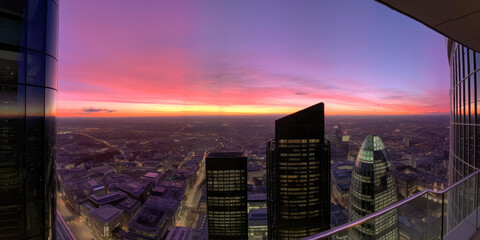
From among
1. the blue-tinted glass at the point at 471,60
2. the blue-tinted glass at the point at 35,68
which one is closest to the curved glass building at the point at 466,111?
the blue-tinted glass at the point at 471,60

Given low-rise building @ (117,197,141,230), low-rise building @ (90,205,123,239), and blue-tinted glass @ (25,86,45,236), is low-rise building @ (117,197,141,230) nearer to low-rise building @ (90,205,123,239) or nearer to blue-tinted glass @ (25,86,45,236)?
low-rise building @ (90,205,123,239)

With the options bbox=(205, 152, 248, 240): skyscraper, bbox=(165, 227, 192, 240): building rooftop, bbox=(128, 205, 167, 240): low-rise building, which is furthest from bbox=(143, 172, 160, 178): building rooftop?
bbox=(165, 227, 192, 240): building rooftop

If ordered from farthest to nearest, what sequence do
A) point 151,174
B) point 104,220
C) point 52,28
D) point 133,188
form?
point 151,174
point 133,188
point 104,220
point 52,28

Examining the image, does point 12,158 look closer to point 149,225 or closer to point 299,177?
point 299,177

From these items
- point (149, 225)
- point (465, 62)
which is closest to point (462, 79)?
point (465, 62)

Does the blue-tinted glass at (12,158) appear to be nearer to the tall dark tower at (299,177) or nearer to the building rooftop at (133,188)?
the tall dark tower at (299,177)

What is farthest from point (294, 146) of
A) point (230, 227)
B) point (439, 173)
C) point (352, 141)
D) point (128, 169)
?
point (352, 141)
